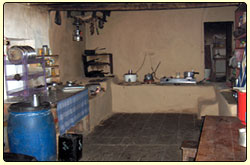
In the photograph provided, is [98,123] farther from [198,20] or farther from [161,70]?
[198,20]

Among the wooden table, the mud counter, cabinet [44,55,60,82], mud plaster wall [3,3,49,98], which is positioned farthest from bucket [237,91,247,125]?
cabinet [44,55,60,82]

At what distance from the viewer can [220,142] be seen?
252 cm

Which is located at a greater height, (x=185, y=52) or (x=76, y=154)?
(x=185, y=52)

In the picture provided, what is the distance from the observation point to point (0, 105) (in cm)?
377

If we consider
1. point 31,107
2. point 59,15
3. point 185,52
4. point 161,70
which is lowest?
point 31,107

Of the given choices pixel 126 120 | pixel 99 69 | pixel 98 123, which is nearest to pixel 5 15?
pixel 98 123

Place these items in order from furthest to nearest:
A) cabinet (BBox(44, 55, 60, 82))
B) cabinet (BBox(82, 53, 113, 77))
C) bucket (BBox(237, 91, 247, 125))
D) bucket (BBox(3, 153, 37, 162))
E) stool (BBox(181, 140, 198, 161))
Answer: cabinet (BBox(82, 53, 113, 77)) → cabinet (BBox(44, 55, 60, 82)) → stool (BBox(181, 140, 198, 161)) → bucket (BBox(3, 153, 37, 162)) → bucket (BBox(237, 91, 247, 125))

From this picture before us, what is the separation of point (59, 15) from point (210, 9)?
4093 millimetres

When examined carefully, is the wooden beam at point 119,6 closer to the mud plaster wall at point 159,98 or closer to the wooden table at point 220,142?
the mud plaster wall at point 159,98

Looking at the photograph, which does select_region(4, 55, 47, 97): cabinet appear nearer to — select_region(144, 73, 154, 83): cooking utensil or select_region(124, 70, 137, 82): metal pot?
select_region(124, 70, 137, 82): metal pot

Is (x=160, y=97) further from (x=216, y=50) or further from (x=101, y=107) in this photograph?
(x=216, y=50)

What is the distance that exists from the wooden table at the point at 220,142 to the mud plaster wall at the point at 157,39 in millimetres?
4977

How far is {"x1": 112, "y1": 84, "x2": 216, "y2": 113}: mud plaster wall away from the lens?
7064 mm

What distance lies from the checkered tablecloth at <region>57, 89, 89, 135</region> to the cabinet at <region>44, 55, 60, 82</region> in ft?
3.59
